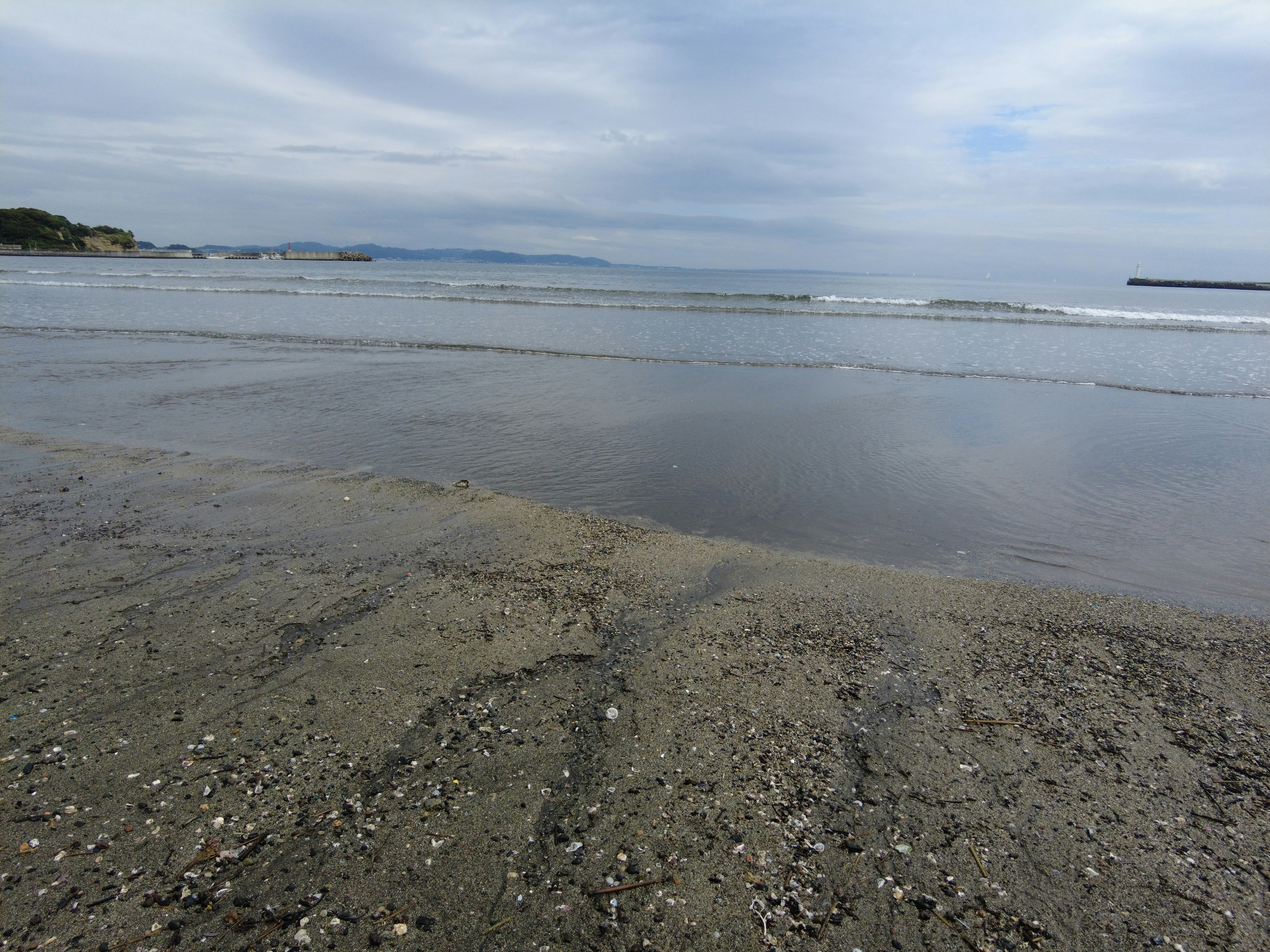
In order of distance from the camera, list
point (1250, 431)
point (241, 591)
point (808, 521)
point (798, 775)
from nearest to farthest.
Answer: point (798, 775), point (241, 591), point (808, 521), point (1250, 431)

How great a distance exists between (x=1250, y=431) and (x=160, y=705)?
17.7m

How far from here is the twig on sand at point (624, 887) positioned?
9.25ft

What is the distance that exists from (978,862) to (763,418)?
401 inches

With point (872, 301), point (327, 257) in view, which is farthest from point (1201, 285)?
point (327, 257)

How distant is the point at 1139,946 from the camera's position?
270 cm

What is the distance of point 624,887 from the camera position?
112 inches

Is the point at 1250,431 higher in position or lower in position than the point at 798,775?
higher

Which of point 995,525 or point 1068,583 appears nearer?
point 1068,583

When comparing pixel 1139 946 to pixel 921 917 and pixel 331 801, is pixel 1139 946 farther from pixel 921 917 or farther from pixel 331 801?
pixel 331 801

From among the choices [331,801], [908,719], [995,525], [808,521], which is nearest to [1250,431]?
[995,525]

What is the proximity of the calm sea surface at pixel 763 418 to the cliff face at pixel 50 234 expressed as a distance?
121 metres

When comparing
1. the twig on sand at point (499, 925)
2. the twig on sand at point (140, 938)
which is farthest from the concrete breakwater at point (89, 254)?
the twig on sand at point (499, 925)

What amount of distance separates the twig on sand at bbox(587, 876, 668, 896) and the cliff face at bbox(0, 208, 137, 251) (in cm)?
15867

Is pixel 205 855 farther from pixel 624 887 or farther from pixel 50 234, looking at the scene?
pixel 50 234
